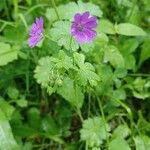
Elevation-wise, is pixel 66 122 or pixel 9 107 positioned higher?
pixel 9 107

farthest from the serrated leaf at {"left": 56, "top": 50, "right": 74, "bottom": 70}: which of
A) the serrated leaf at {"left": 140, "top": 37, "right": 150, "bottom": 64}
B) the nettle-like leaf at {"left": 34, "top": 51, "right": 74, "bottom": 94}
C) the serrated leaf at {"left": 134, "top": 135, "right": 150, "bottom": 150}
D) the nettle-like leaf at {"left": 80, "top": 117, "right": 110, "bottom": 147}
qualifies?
the serrated leaf at {"left": 140, "top": 37, "right": 150, "bottom": 64}

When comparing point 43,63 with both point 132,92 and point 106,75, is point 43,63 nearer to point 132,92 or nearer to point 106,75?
point 106,75

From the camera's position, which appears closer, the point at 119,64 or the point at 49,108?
the point at 119,64

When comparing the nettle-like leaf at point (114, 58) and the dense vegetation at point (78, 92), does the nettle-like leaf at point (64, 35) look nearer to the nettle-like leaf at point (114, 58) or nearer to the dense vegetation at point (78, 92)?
the dense vegetation at point (78, 92)

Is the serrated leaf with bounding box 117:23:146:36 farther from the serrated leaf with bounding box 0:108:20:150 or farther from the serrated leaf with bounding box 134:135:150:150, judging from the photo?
the serrated leaf with bounding box 0:108:20:150

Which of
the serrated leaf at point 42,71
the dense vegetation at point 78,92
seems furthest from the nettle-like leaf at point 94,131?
the serrated leaf at point 42,71

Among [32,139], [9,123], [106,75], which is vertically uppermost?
[106,75]

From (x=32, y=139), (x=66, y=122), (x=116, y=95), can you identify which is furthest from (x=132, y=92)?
(x=32, y=139)

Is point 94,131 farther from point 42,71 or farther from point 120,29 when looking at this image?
point 120,29
